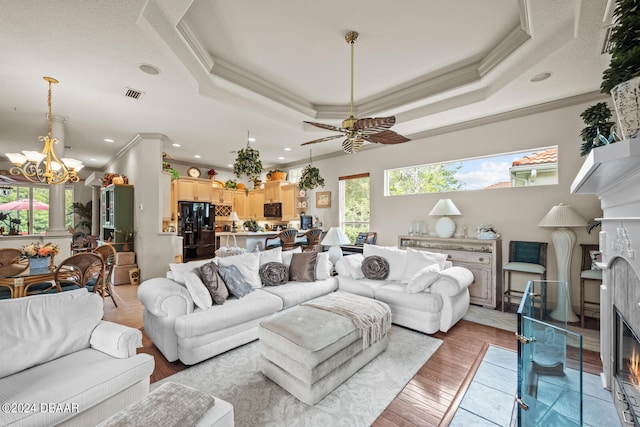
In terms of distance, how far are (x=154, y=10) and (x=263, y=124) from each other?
7.89 ft

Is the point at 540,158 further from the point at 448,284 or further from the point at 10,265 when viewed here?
the point at 10,265

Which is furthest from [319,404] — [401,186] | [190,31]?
[401,186]

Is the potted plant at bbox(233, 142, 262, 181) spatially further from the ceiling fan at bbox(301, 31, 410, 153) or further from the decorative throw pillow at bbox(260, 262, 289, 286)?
the ceiling fan at bbox(301, 31, 410, 153)

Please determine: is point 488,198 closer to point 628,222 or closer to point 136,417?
point 628,222

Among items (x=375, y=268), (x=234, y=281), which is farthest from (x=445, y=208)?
(x=234, y=281)

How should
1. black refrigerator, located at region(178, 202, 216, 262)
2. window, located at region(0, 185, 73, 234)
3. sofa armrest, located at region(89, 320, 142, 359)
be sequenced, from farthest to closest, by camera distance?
window, located at region(0, 185, 73, 234) < black refrigerator, located at region(178, 202, 216, 262) < sofa armrest, located at region(89, 320, 142, 359)

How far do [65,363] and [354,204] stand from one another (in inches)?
212

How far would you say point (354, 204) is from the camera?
631 centimetres

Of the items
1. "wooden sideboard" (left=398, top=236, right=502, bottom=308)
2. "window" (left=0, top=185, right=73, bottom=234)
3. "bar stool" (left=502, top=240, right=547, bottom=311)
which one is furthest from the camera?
"window" (left=0, top=185, right=73, bottom=234)

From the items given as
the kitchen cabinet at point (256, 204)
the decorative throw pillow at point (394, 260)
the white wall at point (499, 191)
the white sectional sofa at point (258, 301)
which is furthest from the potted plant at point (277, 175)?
the decorative throw pillow at point (394, 260)

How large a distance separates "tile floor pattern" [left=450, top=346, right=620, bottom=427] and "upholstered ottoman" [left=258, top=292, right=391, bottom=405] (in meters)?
0.80

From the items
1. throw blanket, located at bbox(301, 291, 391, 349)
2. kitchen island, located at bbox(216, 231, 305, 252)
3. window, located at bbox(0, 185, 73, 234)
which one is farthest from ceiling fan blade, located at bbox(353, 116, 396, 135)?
window, located at bbox(0, 185, 73, 234)

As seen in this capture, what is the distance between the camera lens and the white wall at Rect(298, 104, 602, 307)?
3.59m

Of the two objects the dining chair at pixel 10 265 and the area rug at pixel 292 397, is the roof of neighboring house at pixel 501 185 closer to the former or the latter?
the area rug at pixel 292 397
